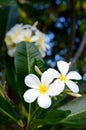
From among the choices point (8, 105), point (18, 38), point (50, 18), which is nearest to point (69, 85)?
point (8, 105)

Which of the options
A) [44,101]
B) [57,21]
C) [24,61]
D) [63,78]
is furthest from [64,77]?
[57,21]

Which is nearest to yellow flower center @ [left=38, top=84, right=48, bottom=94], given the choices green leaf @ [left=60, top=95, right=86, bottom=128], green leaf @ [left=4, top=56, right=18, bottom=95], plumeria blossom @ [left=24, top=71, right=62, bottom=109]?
plumeria blossom @ [left=24, top=71, right=62, bottom=109]

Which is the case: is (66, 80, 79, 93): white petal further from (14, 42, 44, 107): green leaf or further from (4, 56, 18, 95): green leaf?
(4, 56, 18, 95): green leaf

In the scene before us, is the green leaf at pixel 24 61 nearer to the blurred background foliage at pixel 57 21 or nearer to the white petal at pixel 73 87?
the white petal at pixel 73 87

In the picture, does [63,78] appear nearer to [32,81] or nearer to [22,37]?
[32,81]


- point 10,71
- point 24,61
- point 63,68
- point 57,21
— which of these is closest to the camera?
point 63,68

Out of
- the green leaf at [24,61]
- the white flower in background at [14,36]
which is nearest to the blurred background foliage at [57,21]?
the white flower in background at [14,36]
